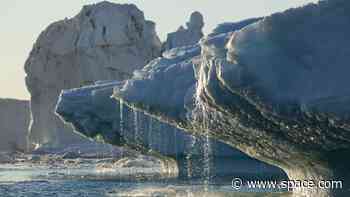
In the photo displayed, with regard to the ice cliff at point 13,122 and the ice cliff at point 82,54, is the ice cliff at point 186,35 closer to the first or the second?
the ice cliff at point 82,54

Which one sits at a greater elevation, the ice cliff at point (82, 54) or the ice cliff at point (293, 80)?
the ice cliff at point (82, 54)

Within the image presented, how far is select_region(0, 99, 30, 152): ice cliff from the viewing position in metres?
143

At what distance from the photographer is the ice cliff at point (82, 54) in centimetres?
8556

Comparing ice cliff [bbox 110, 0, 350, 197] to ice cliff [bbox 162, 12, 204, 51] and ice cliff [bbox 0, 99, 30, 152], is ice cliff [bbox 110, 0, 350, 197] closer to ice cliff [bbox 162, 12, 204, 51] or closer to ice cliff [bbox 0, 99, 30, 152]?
ice cliff [bbox 162, 12, 204, 51]

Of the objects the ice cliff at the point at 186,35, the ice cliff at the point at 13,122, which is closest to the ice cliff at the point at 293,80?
the ice cliff at the point at 186,35

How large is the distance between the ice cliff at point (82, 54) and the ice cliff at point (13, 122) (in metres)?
46.1

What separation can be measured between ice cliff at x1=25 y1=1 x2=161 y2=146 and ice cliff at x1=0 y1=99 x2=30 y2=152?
46.1m

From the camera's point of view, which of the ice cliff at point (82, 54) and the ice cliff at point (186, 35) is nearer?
the ice cliff at point (186, 35)

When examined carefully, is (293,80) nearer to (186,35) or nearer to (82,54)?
(186,35)

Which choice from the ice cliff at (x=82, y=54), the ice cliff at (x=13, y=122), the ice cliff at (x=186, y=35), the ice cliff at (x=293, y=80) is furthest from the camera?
the ice cliff at (x=13, y=122)

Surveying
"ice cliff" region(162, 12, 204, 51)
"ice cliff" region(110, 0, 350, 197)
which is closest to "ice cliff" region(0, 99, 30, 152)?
"ice cliff" region(162, 12, 204, 51)

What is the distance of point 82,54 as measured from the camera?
87.1 meters

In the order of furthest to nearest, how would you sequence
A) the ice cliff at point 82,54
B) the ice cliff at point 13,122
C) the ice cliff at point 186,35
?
the ice cliff at point 13,122, the ice cliff at point 82,54, the ice cliff at point 186,35

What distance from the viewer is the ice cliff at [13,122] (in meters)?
143
